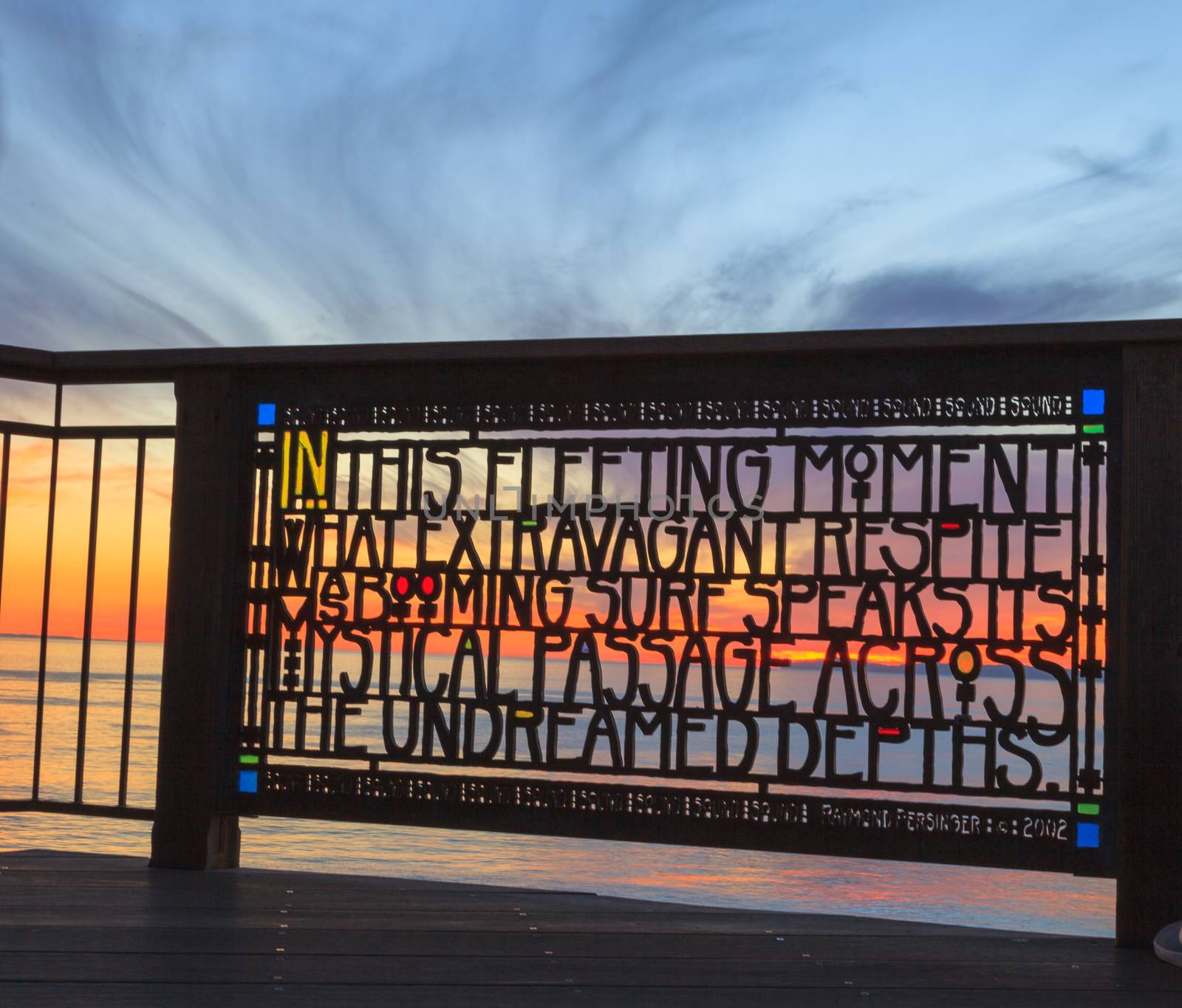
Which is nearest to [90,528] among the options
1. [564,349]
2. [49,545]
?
[49,545]

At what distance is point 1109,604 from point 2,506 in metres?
4.18

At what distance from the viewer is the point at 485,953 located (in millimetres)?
3443

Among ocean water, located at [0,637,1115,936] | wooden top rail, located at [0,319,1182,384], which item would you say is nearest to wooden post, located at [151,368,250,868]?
wooden top rail, located at [0,319,1182,384]

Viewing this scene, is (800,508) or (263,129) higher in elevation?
(263,129)

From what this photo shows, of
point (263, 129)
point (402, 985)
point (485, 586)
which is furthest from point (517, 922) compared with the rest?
point (263, 129)

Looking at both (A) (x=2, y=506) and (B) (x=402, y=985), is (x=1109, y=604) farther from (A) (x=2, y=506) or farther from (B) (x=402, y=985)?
(A) (x=2, y=506)

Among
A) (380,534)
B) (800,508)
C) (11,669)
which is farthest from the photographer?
(11,669)

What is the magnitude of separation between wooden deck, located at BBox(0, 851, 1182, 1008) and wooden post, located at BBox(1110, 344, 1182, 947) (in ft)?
0.76

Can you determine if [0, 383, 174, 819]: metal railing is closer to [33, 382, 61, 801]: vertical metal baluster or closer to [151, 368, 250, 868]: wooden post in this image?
[33, 382, 61, 801]: vertical metal baluster

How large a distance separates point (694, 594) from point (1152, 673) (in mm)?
1471

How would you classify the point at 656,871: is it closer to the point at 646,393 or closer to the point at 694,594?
the point at 694,594

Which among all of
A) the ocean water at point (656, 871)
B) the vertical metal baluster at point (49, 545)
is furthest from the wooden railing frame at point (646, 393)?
the ocean water at point (656, 871)

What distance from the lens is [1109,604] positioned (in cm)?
391

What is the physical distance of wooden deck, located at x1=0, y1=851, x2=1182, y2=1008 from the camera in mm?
3049
